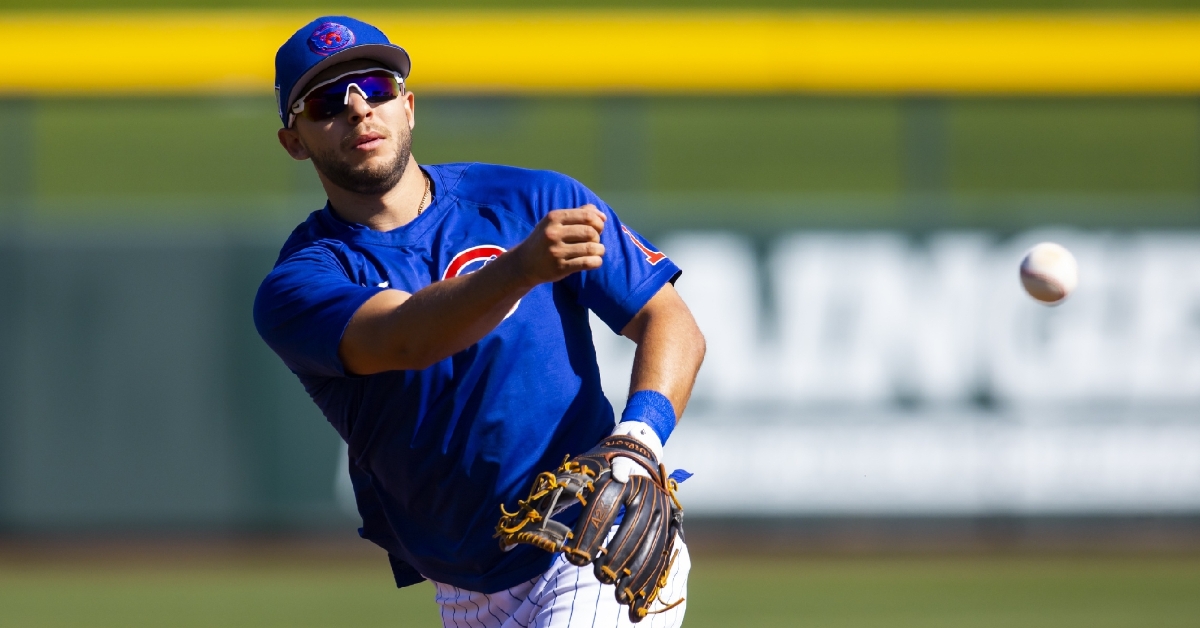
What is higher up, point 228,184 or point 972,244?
point 228,184

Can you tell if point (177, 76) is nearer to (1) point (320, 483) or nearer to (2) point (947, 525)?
(1) point (320, 483)

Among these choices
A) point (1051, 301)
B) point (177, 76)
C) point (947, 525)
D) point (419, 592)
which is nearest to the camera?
point (1051, 301)

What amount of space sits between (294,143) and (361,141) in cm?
31

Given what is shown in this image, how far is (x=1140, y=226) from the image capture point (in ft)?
31.4

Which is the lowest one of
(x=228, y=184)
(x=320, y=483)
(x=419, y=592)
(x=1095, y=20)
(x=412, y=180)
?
(x=412, y=180)

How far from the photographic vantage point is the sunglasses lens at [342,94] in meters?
3.14

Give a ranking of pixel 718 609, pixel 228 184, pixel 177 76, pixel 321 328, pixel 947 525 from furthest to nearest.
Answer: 1. pixel 228 184
2. pixel 177 76
3. pixel 947 525
4. pixel 718 609
5. pixel 321 328

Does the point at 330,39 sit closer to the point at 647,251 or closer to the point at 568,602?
the point at 647,251

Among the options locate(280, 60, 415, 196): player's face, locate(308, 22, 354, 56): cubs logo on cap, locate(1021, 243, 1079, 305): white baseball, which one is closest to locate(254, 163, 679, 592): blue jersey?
locate(280, 60, 415, 196): player's face

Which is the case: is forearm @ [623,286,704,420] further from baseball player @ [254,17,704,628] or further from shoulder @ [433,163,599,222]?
shoulder @ [433,163,599,222]

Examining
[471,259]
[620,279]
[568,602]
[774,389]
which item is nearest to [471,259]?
[471,259]

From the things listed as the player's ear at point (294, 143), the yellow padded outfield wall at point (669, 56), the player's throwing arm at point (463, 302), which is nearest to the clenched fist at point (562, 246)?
the player's throwing arm at point (463, 302)

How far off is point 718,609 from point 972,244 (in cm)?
348

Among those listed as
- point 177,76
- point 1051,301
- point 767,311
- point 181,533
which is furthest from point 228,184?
point 1051,301
